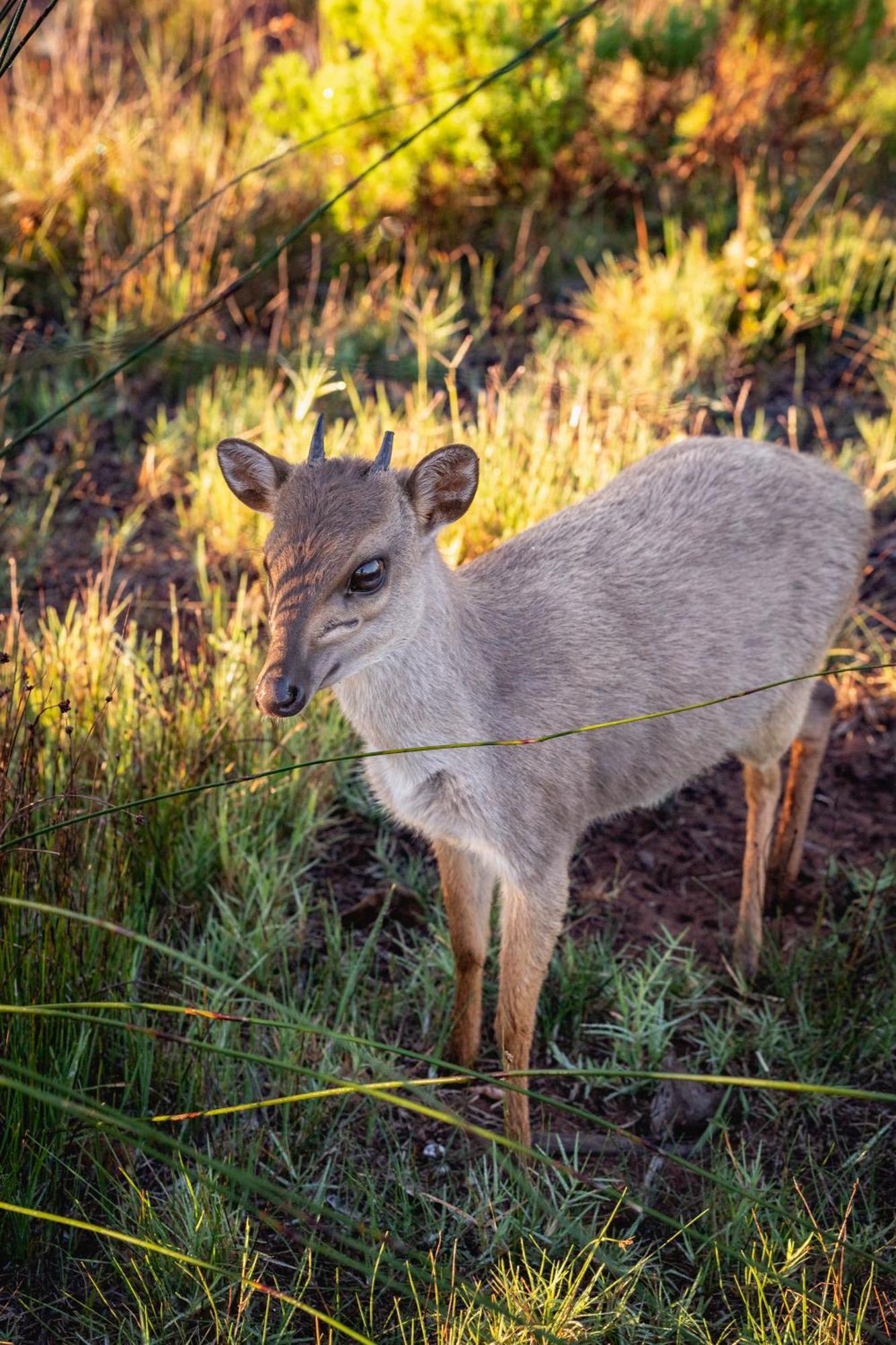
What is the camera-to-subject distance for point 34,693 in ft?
12.9

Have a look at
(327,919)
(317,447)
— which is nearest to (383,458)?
(317,447)

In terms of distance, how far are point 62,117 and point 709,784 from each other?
516cm

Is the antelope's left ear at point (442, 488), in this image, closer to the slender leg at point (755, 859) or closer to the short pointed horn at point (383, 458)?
the short pointed horn at point (383, 458)

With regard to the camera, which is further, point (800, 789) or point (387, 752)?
point (800, 789)

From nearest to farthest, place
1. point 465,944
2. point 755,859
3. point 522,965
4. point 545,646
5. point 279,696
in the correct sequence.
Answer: point 279,696 < point 522,965 < point 545,646 < point 465,944 < point 755,859

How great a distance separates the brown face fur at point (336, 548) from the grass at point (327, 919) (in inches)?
24.1

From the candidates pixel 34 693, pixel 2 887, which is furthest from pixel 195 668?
pixel 2 887

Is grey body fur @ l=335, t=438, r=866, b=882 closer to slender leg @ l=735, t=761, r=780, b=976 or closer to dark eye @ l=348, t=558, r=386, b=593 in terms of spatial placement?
slender leg @ l=735, t=761, r=780, b=976

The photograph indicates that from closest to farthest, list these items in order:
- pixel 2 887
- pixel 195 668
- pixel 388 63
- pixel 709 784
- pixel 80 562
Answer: pixel 2 887 < pixel 195 668 < pixel 709 784 < pixel 80 562 < pixel 388 63

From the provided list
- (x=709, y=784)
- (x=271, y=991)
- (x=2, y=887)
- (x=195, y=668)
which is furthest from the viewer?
(x=709, y=784)

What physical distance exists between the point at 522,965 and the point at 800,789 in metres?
1.52

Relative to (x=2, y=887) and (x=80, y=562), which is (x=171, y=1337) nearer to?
(x=2, y=887)

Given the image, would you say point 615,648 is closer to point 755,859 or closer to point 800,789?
point 755,859

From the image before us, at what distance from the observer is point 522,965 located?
10.8ft
